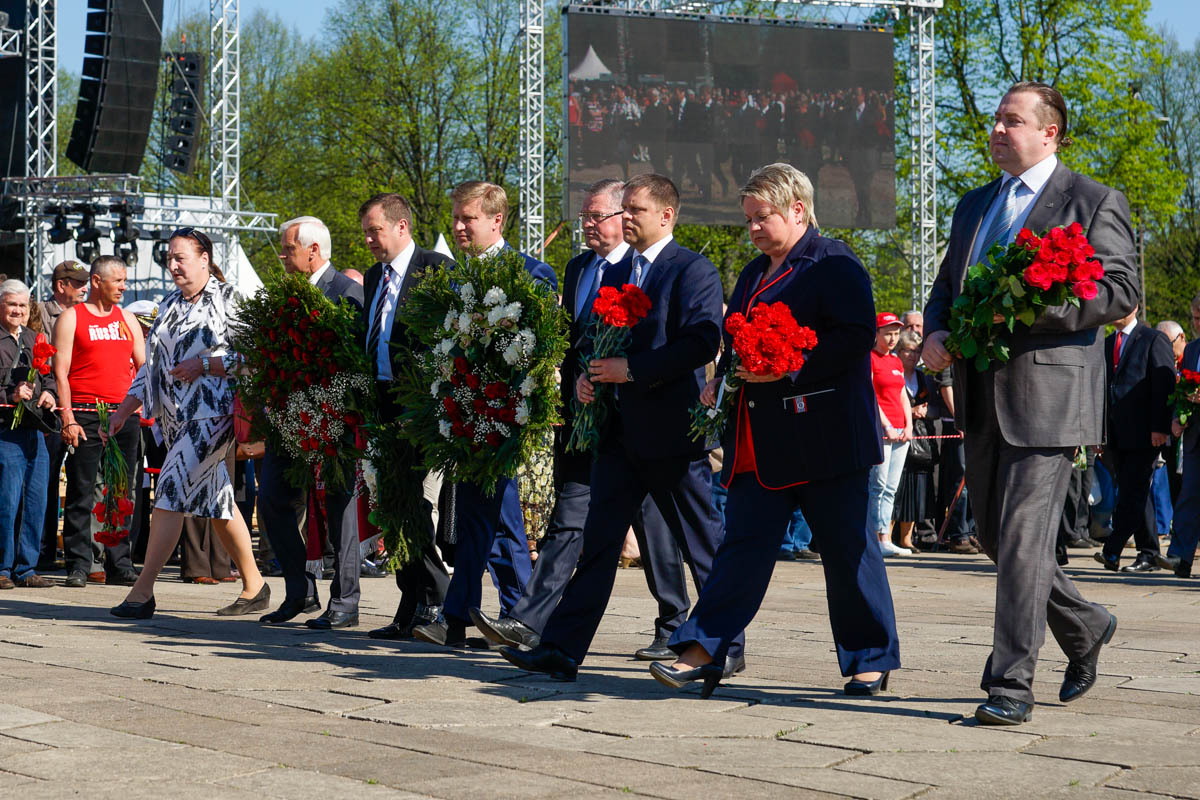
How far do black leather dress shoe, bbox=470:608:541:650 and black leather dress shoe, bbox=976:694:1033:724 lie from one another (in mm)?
1891

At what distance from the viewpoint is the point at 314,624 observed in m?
7.64

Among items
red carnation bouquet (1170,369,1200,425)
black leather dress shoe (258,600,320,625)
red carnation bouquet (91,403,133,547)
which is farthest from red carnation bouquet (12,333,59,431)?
red carnation bouquet (1170,369,1200,425)

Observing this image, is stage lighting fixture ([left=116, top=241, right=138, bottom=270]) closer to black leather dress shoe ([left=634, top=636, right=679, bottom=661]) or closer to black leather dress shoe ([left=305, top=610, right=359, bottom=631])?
black leather dress shoe ([left=305, top=610, right=359, bottom=631])

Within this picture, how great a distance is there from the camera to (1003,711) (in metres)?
4.81

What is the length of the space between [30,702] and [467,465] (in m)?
1.97

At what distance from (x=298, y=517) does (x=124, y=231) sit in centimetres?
2080

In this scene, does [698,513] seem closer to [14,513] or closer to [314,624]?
[314,624]

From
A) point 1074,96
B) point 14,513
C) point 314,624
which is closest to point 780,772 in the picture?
point 314,624

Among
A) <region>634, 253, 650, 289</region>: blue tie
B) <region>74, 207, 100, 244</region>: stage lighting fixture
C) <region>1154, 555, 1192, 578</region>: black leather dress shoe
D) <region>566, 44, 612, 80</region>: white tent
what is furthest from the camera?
<region>74, 207, 100, 244</region>: stage lighting fixture

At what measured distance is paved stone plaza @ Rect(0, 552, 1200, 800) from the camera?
4.01 m

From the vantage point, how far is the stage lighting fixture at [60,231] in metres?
26.9

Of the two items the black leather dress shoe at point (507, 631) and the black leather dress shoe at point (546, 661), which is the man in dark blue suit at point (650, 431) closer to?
the black leather dress shoe at point (546, 661)

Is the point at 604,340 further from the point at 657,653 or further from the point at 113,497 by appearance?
the point at 113,497

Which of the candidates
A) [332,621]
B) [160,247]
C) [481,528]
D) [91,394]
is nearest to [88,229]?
[160,247]
